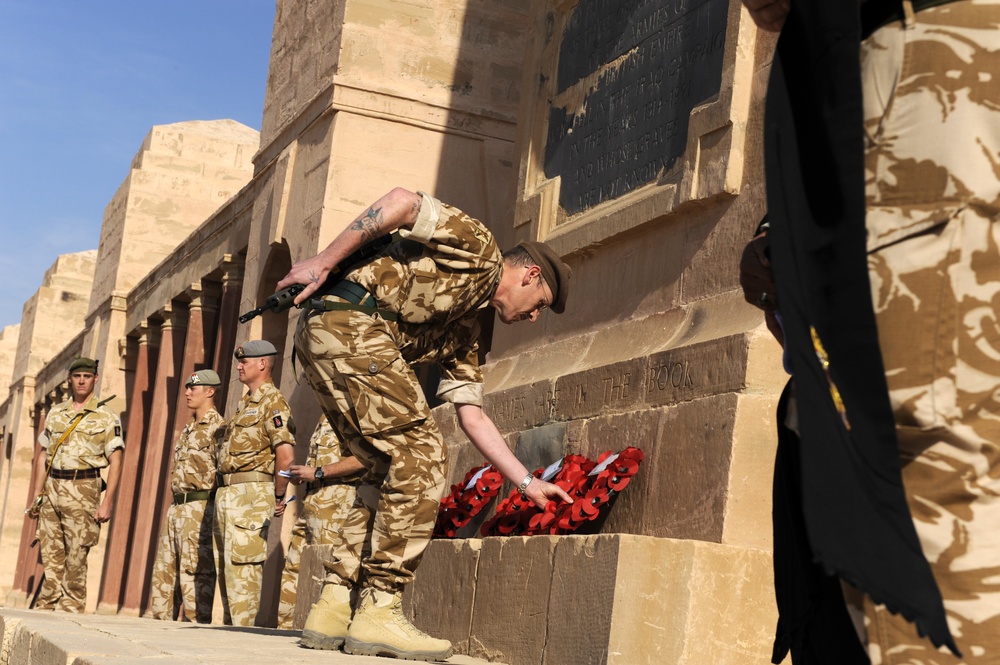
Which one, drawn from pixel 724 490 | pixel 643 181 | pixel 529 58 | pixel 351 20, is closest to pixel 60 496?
pixel 351 20

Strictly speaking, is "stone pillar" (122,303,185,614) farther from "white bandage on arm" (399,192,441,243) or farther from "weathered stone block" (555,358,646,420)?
"white bandage on arm" (399,192,441,243)

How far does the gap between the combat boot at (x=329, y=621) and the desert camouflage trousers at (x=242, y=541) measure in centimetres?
475

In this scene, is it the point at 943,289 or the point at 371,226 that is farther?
the point at 371,226

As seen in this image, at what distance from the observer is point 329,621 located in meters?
4.98

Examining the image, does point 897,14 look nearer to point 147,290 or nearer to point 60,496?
point 60,496

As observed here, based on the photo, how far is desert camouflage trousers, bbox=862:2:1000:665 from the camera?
5.83 ft

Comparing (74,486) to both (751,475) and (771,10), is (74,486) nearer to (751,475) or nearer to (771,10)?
(751,475)

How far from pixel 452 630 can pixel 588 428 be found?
120cm

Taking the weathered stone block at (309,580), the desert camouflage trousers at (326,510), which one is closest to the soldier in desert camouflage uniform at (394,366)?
the weathered stone block at (309,580)

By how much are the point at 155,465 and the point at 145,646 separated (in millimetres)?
15108

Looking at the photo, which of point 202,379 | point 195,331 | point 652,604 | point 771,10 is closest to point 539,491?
point 652,604

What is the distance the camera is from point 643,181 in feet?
25.0

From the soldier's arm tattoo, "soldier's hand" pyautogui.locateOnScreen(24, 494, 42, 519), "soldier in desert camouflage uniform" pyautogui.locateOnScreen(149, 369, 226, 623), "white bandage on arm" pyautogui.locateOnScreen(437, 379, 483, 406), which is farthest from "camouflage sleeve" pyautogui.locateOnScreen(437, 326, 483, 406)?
"soldier's hand" pyautogui.locateOnScreen(24, 494, 42, 519)

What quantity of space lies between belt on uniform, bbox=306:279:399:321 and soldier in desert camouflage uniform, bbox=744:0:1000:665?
10.1ft
